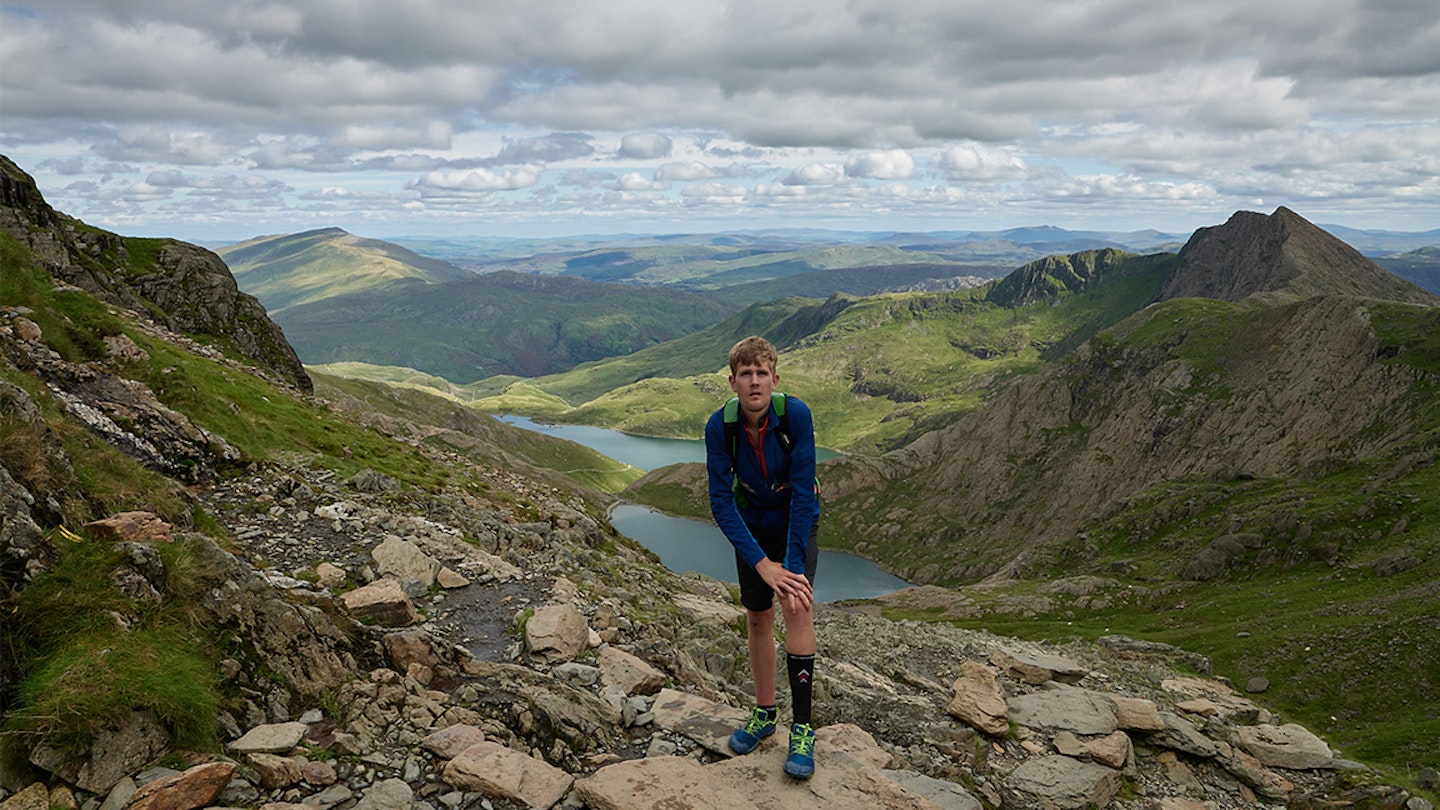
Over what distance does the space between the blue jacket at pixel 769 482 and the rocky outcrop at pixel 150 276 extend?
58.6 meters

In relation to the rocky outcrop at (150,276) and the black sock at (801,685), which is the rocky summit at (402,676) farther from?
the rocky outcrop at (150,276)

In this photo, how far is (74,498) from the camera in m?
11.1

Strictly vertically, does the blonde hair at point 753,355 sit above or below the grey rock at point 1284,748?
above

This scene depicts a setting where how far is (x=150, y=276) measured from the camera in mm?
65500

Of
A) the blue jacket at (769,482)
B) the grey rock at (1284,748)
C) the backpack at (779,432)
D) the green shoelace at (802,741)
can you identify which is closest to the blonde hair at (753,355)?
the backpack at (779,432)

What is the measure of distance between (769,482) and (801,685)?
3220 mm

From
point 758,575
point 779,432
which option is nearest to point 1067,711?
point 758,575

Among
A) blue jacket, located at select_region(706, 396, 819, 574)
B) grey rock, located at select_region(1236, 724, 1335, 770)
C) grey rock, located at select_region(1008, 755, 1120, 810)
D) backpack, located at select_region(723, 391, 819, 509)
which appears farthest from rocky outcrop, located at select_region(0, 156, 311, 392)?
grey rock, located at select_region(1236, 724, 1335, 770)

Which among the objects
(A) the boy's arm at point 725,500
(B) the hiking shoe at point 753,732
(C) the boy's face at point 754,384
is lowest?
(B) the hiking shoe at point 753,732

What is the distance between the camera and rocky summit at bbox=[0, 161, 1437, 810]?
8547 millimetres

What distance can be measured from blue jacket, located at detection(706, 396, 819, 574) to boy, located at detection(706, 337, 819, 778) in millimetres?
15

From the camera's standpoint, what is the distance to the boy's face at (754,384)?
1050 cm

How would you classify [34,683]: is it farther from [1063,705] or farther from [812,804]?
[1063,705]

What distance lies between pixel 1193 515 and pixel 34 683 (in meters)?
125
